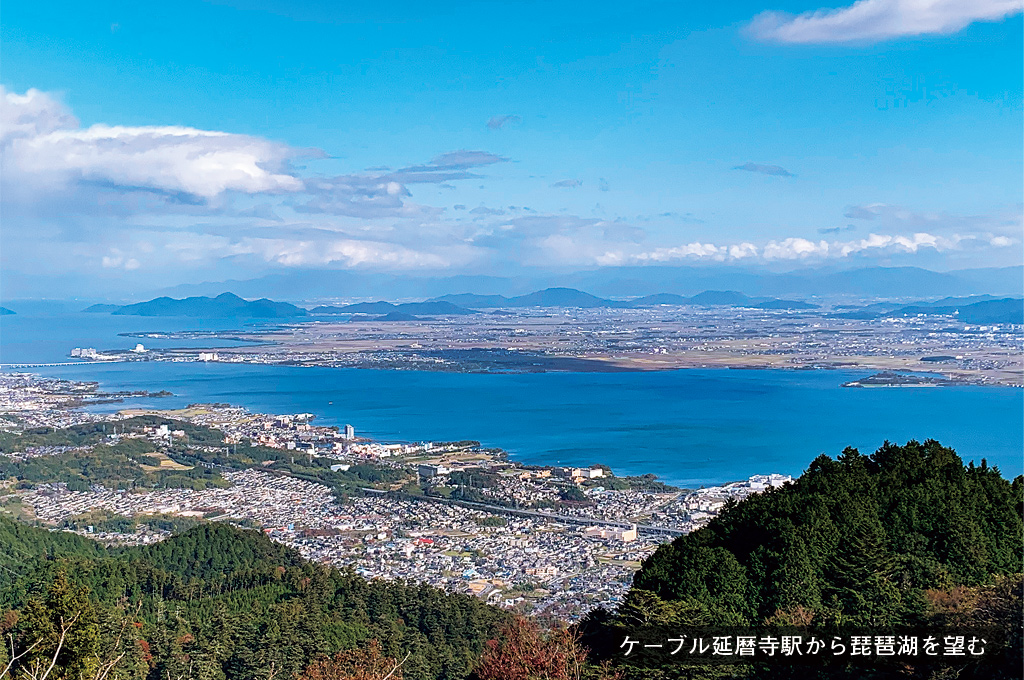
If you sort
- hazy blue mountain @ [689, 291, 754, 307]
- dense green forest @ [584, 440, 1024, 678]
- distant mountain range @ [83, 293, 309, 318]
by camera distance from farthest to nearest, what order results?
1. hazy blue mountain @ [689, 291, 754, 307]
2. distant mountain range @ [83, 293, 309, 318]
3. dense green forest @ [584, 440, 1024, 678]

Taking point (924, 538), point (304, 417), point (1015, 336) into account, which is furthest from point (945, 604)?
point (1015, 336)

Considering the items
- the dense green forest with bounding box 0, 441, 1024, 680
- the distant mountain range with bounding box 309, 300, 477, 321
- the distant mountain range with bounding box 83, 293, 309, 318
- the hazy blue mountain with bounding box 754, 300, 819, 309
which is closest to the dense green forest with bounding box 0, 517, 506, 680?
the dense green forest with bounding box 0, 441, 1024, 680

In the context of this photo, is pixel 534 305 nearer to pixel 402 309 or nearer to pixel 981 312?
pixel 402 309

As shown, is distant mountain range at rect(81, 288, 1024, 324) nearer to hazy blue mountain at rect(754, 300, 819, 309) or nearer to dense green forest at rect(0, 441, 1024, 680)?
hazy blue mountain at rect(754, 300, 819, 309)

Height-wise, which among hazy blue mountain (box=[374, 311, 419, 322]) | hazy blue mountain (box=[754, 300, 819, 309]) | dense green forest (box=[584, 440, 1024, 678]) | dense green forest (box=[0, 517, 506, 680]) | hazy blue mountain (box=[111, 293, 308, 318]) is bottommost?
dense green forest (box=[0, 517, 506, 680])

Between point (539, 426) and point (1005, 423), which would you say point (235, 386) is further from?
point (1005, 423)

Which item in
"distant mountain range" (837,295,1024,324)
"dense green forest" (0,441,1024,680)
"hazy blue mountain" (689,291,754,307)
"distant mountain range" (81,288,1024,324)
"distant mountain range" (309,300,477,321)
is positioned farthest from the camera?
"hazy blue mountain" (689,291,754,307)
